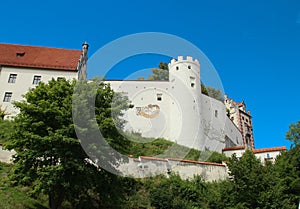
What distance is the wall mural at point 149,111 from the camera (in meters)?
41.2

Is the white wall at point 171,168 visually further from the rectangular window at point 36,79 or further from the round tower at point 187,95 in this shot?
the rectangular window at point 36,79

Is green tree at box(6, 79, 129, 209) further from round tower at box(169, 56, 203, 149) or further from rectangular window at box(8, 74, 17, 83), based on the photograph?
round tower at box(169, 56, 203, 149)

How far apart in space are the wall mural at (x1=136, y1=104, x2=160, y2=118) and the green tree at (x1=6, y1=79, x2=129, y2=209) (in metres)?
25.1

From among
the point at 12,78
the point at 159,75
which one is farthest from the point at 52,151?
the point at 159,75

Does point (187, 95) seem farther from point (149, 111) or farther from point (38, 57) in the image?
point (38, 57)

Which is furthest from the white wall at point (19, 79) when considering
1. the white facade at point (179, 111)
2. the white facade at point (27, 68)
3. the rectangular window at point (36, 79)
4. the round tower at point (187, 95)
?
the round tower at point (187, 95)

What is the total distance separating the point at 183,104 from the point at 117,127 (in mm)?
26710

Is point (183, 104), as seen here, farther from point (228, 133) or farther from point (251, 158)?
point (251, 158)

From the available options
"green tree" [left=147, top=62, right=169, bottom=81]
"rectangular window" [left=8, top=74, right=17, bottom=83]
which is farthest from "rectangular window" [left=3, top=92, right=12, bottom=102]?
"green tree" [left=147, top=62, right=169, bottom=81]

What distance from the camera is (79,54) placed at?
40.3 metres

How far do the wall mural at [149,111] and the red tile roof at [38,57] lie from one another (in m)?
10.4

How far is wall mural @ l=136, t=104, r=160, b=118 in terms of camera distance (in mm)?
41188

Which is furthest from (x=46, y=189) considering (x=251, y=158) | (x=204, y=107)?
(x=204, y=107)

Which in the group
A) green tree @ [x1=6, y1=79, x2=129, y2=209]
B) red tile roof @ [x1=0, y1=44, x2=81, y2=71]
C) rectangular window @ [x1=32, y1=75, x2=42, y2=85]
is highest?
red tile roof @ [x1=0, y1=44, x2=81, y2=71]
